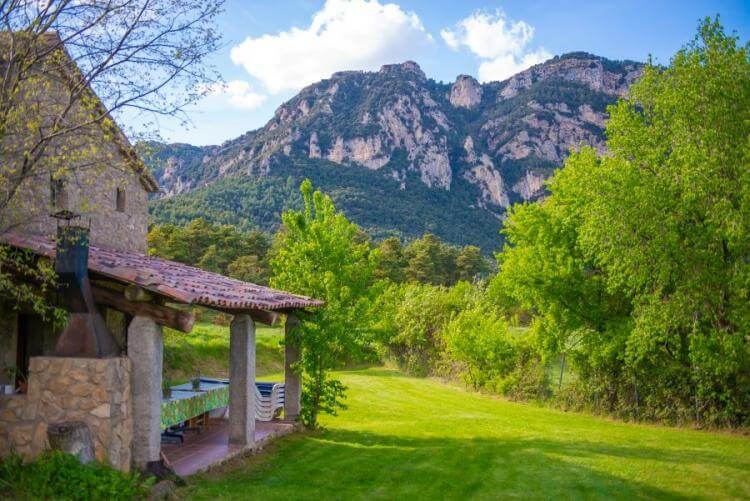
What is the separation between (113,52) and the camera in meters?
8.91

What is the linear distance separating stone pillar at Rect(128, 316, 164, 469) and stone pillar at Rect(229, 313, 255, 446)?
2403 mm

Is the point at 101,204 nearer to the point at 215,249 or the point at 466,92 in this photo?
the point at 215,249

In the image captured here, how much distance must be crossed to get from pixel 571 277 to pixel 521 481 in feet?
28.7

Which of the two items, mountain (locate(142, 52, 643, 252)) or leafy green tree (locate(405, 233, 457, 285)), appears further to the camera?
mountain (locate(142, 52, 643, 252))

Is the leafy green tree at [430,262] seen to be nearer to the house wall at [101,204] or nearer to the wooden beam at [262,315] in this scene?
the house wall at [101,204]

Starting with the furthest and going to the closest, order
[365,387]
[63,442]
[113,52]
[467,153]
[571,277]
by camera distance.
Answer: [467,153]
[365,387]
[571,277]
[113,52]
[63,442]

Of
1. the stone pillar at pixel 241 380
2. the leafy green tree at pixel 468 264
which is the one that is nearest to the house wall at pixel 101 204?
the stone pillar at pixel 241 380

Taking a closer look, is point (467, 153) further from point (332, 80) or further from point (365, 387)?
point (365, 387)

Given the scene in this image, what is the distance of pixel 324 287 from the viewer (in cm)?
1400

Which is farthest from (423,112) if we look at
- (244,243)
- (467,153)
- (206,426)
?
(206,426)

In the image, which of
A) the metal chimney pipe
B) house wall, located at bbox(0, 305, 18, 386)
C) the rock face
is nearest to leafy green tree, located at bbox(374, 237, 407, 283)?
house wall, located at bbox(0, 305, 18, 386)

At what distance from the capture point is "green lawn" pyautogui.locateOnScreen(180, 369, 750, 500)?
9682 mm

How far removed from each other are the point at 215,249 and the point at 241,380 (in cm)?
4108

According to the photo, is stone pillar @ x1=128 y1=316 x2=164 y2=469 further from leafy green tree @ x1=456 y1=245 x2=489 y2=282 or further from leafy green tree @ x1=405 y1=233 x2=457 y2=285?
leafy green tree @ x1=456 y1=245 x2=489 y2=282
